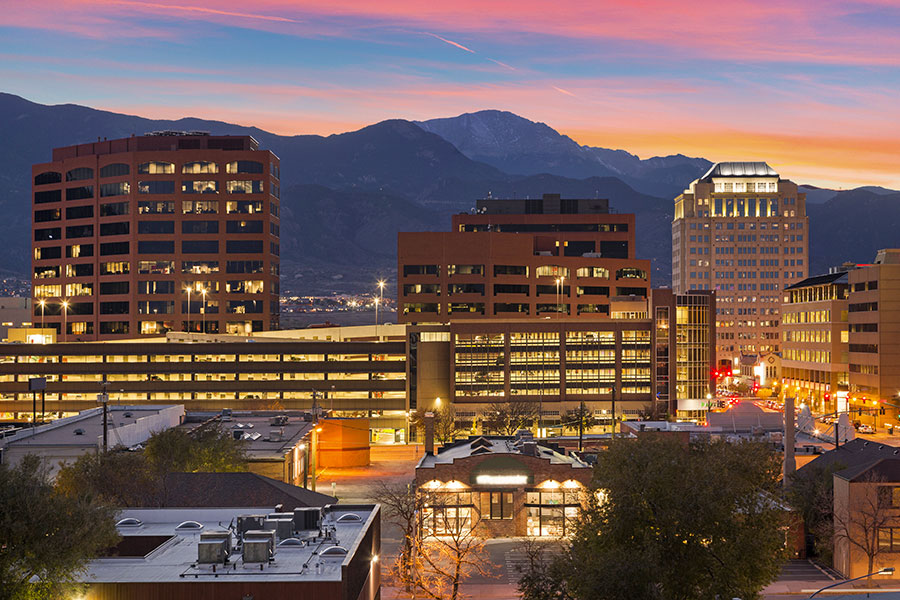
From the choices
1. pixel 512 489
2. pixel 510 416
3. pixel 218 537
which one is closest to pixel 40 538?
pixel 218 537

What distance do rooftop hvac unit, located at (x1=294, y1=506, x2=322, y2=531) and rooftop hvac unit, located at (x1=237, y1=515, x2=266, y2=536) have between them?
6.24 ft

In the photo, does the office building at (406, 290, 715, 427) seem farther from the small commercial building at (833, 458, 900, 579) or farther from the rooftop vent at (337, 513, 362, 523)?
the rooftop vent at (337, 513, 362, 523)

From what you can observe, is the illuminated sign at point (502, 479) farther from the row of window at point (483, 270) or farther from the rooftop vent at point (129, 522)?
the row of window at point (483, 270)

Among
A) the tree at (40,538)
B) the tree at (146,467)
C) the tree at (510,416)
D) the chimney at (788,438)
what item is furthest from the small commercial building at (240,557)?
the tree at (510,416)

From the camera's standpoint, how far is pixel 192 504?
6531cm

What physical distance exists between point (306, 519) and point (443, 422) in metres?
91.2

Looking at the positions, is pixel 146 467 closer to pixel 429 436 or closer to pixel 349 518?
pixel 349 518

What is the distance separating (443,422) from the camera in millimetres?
140375

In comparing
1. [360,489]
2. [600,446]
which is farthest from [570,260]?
[360,489]

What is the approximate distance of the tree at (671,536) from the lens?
161ft

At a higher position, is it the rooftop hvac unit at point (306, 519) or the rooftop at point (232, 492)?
the rooftop hvac unit at point (306, 519)

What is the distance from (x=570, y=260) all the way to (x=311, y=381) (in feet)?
207

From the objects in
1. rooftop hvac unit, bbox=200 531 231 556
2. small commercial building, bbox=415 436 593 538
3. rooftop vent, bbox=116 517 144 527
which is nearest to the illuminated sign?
small commercial building, bbox=415 436 593 538

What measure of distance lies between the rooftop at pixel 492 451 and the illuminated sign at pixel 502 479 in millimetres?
2103
